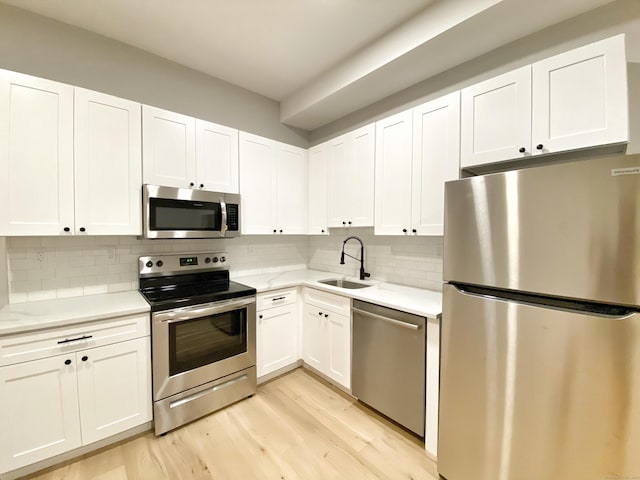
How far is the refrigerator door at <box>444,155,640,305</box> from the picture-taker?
1014 mm

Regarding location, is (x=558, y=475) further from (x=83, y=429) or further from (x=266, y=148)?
(x=266, y=148)

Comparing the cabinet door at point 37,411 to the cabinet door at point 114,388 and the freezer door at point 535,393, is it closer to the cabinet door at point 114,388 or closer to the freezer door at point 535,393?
the cabinet door at point 114,388

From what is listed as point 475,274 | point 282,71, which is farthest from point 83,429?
point 282,71

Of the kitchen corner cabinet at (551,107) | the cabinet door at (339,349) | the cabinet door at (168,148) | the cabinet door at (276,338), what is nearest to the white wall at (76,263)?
the cabinet door at (168,148)

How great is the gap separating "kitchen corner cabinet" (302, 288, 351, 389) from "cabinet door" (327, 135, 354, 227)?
82 cm

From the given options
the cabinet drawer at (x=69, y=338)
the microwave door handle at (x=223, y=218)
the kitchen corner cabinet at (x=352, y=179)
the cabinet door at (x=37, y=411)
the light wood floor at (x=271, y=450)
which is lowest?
the light wood floor at (x=271, y=450)

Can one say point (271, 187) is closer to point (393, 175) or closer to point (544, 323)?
point (393, 175)

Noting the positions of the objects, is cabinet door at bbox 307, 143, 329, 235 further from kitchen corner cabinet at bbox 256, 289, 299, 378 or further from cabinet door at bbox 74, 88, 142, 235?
cabinet door at bbox 74, 88, 142, 235

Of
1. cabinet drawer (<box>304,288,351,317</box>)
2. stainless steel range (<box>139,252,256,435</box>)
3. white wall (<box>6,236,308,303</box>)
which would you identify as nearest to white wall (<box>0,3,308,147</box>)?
white wall (<box>6,236,308,303</box>)

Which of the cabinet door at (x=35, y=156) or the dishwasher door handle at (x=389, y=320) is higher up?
the cabinet door at (x=35, y=156)

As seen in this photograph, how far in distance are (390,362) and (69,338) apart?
2.09 meters

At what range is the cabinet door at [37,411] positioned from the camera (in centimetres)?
147

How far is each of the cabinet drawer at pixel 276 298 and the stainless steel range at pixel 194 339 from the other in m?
0.11

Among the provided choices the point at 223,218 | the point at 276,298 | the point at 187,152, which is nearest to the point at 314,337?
the point at 276,298
